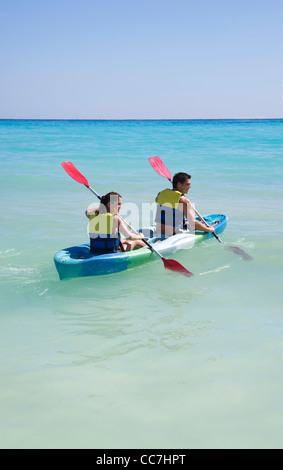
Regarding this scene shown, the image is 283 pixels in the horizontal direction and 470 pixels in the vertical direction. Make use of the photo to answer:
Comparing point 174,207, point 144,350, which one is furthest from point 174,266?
A: point 144,350

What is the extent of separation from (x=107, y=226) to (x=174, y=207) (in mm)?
1485

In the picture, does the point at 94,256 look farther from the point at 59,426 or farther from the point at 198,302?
the point at 59,426

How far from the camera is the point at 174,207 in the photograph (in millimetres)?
6734

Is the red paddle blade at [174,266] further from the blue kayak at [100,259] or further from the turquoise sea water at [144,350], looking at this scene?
the blue kayak at [100,259]

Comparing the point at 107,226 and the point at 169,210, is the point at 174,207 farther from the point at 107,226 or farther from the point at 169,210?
the point at 107,226

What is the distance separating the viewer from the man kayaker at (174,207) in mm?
6703

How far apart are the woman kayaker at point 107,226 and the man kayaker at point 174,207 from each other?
91cm

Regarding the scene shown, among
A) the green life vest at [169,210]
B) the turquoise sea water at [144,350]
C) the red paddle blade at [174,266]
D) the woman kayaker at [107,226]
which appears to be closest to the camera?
the turquoise sea water at [144,350]

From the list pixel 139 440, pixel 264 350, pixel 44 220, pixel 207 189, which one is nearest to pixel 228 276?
pixel 264 350

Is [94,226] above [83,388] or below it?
above

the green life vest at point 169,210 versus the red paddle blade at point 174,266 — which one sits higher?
the green life vest at point 169,210

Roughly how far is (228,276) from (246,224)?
3175 mm

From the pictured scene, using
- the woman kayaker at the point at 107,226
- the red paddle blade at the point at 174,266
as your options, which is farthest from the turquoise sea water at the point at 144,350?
the woman kayaker at the point at 107,226

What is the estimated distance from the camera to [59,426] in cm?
296
